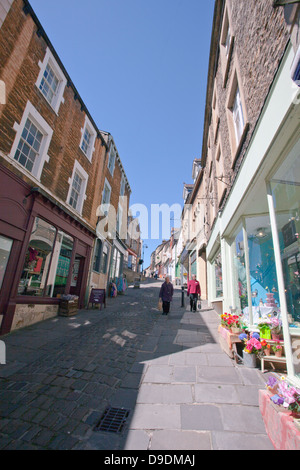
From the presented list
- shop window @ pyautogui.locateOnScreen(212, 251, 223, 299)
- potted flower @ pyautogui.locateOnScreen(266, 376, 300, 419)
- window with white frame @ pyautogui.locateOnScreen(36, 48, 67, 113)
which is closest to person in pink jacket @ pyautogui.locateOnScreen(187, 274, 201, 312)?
shop window @ pyautogui.locateOnScreen(212, 251, 223, 299)

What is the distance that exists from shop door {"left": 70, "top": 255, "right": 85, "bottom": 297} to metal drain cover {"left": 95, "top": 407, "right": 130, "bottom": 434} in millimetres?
8205

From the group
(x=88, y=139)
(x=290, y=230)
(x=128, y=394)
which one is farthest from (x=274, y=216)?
(x=88, y=139)

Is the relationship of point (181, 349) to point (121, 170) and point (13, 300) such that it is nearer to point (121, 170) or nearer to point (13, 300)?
point (13, 300)

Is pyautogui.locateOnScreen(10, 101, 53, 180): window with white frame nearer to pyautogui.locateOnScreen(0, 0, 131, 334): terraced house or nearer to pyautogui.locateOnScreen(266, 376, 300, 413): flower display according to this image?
pyautogui.locateOnScreen(0, 0, 131, 334): terraced house

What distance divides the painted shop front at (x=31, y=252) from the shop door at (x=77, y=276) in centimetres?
116

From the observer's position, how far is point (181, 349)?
4836 millimetres

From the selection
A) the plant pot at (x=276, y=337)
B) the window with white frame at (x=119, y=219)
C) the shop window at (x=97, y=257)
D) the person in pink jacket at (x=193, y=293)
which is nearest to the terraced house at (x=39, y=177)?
the shop window at (x=97, y=257)

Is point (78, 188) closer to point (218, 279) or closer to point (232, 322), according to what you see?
point (218, 279)

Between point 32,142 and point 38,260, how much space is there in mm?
4011

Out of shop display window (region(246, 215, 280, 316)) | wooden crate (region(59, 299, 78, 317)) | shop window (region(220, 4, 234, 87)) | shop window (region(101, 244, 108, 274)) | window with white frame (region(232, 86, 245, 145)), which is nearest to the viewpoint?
shop display window (region(246, 215, 280, 316))

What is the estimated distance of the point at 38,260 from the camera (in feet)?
24.2

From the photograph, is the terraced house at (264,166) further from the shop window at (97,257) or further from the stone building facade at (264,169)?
the shop window at (97,257)

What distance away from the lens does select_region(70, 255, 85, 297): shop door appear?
1041cm

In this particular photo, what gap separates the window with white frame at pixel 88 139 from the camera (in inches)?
431
